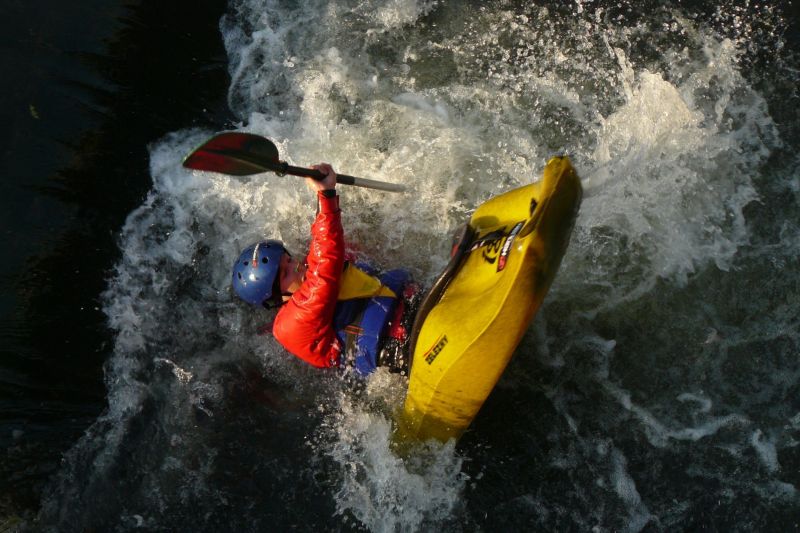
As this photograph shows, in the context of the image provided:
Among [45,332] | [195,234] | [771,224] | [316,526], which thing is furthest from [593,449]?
[45,332]

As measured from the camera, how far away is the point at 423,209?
4770 millimetres

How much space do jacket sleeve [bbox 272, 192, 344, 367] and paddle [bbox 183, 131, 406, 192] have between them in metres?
0.27

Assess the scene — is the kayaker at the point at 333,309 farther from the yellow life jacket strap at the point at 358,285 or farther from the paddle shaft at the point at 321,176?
the paddle shaft at the point at 321,176

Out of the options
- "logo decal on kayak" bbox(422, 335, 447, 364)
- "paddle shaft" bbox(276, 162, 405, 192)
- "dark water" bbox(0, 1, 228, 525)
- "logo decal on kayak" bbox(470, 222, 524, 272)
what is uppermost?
"logo decal on kayak" bbox(470, 222, 524, 272)

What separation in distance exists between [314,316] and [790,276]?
10.9ft

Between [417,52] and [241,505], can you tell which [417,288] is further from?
[417,52]

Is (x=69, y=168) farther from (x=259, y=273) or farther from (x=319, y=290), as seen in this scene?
(x=319, y=290)

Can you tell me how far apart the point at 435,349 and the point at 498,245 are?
0.66 meters

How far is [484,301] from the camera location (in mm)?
3172

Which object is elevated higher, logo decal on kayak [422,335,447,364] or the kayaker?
logo decal on kayak [422,335,447,364]

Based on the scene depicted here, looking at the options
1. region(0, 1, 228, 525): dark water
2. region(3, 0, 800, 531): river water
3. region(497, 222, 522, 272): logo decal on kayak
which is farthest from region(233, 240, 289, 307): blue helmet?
region(497, 222, 522, 272): logo decal on kayak

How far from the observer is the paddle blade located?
3471 mm

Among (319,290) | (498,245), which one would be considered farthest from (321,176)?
(498,245)

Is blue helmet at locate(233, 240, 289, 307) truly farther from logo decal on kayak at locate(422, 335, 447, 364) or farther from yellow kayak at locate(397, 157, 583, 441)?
logo decal on kayak at locate(422, 335, 447, 364)
